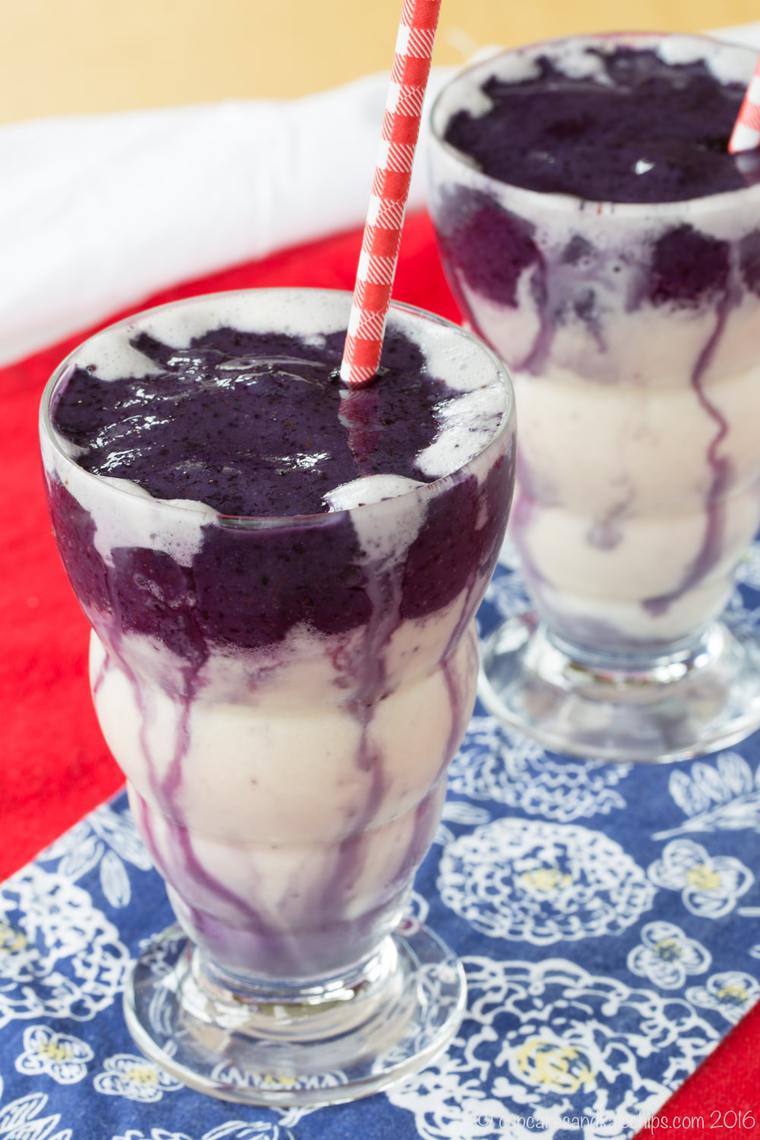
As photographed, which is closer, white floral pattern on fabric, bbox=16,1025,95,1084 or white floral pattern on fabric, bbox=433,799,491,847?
white floral pattern on fabric, bbox=16,1025,95,1084

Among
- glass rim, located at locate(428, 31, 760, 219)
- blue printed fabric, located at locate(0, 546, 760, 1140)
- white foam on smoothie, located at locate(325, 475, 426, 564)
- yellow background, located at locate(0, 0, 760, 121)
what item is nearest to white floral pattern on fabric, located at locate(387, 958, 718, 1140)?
blue printed fabric, located at locate(0, 546, 760, 1140)

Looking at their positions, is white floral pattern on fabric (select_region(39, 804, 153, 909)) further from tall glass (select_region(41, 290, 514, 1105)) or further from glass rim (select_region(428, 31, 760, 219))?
glass rim (select_region(428, 31, 760, 219))

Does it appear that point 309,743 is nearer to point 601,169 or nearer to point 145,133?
point 601,169

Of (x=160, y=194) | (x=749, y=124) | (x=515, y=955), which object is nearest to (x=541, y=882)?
(x=515, y=955)

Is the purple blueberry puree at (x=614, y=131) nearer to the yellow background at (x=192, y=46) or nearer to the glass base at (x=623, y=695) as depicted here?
the glass base at (x=623, y=695)

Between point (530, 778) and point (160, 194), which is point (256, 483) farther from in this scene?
point (160, 194)

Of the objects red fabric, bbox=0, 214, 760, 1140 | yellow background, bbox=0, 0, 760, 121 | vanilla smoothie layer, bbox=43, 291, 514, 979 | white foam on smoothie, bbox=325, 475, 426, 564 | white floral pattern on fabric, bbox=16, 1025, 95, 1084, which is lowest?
yellow background, bbox=0, 0, 760, 121

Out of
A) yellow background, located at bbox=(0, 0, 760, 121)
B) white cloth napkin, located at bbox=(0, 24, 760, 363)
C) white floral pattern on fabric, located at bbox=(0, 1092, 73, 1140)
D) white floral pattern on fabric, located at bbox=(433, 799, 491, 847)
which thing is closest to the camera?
white floral pattern on fabric, located at bbox=(0, 1092, 73, 1140)
